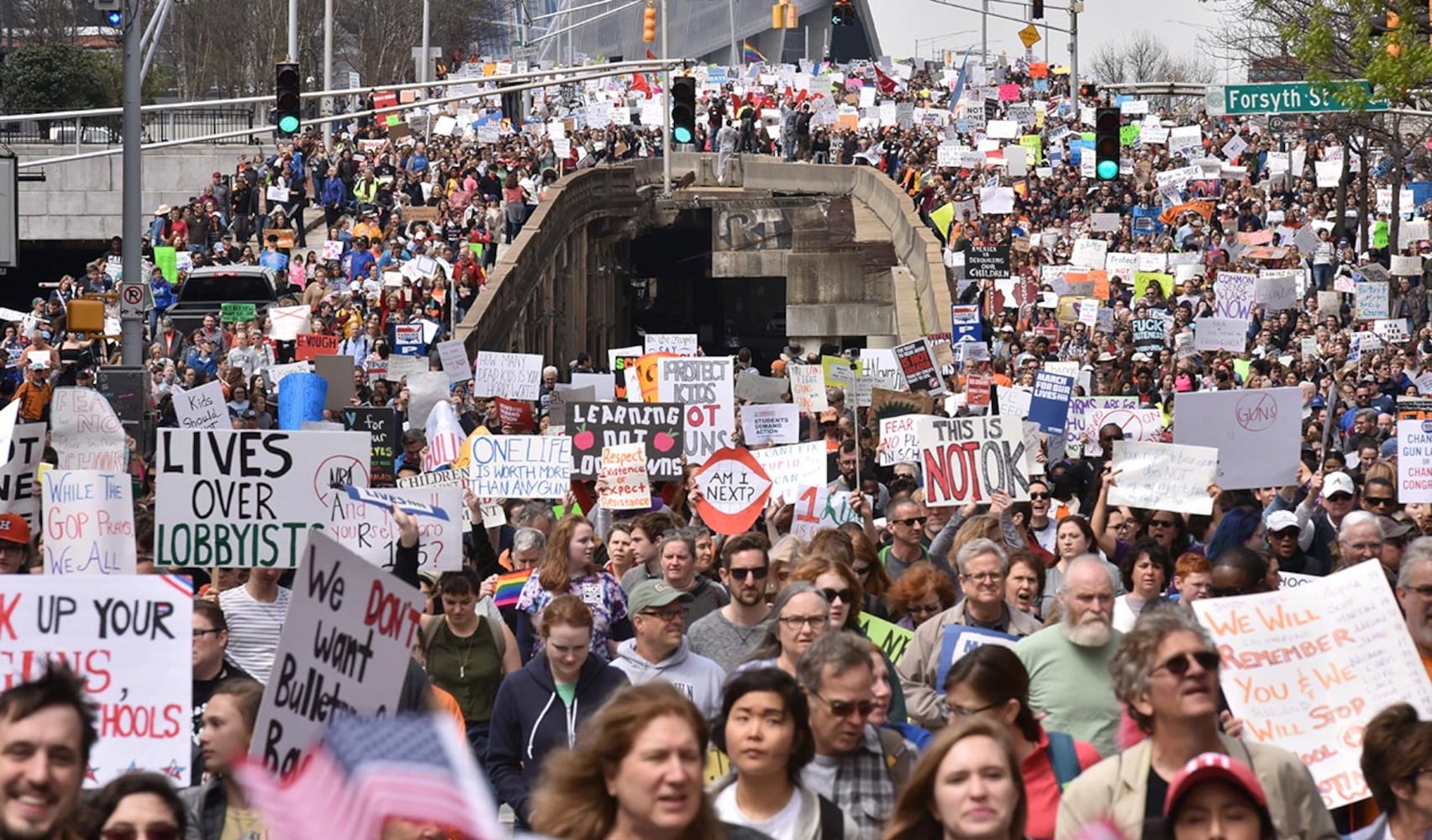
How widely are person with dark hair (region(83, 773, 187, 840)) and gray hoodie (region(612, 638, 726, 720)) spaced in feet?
8.66

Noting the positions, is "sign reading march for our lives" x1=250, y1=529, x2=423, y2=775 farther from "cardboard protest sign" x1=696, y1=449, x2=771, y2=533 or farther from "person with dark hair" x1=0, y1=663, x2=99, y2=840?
"cardboard protest sign" x1=696, y1=449, x2=771, y2=533

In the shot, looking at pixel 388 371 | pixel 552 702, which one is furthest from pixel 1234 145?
pixel 552 702

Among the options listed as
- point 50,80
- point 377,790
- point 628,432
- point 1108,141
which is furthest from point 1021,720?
point 50,80

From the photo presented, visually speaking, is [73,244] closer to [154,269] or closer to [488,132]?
[488,132]

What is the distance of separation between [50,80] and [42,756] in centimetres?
4975

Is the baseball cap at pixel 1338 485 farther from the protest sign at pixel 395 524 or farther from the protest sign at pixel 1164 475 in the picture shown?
the protest sign at pixel 395 524

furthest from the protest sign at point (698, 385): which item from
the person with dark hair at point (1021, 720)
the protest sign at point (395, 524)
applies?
the person with dark hair at point (1021, 720)

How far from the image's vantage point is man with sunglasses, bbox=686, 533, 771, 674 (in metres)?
8.71

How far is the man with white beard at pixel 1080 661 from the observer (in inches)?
285

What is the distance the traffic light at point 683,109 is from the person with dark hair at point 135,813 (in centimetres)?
2476

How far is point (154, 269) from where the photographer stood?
36.4 metres

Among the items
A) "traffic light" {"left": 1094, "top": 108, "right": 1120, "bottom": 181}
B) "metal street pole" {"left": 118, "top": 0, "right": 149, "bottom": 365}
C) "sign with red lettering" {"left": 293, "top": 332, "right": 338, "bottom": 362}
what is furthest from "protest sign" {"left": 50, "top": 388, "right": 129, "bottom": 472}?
"traffic light" {"left": 1094, "top": 108, "right": 1120, "bottom": 181}

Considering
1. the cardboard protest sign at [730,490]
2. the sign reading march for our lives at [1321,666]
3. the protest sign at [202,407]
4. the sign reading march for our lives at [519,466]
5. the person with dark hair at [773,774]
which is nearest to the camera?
the person with dark hair at [773,774]

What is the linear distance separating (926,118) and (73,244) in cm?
1814
